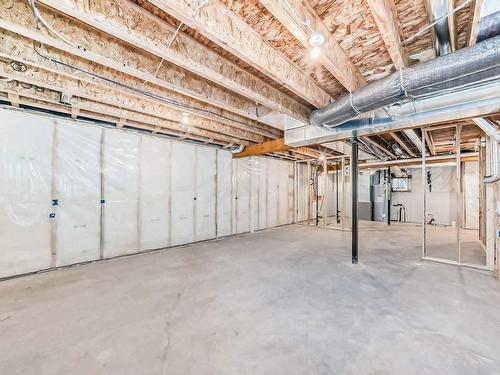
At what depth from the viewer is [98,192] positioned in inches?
144

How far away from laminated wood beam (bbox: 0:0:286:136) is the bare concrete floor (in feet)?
7.34

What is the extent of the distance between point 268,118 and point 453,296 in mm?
3259

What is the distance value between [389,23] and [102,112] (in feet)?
11.1

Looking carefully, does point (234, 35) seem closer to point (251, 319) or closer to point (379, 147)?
point (251, 319)

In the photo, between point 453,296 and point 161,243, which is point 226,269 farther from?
point 453,296

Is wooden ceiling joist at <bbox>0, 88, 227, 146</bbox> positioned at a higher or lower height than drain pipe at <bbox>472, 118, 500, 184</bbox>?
higher

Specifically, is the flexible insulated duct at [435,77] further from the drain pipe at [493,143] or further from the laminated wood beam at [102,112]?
the laminated wood beam at [102,112]

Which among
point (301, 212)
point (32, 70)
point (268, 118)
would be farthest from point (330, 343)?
point (301, 212)

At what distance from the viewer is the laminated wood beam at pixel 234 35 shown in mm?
1333

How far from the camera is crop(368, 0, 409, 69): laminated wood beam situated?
1.30 metres

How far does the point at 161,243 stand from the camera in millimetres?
4402

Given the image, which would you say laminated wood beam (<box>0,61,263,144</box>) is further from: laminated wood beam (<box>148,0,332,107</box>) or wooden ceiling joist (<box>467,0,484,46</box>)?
wooden ceiling joist (<box>467,0,484,46</box>)

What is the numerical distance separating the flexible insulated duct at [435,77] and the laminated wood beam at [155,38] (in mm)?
1092

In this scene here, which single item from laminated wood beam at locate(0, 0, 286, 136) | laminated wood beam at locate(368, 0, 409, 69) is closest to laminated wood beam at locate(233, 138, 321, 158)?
laminated wood beam at locate(0, 0, 286, 136)
